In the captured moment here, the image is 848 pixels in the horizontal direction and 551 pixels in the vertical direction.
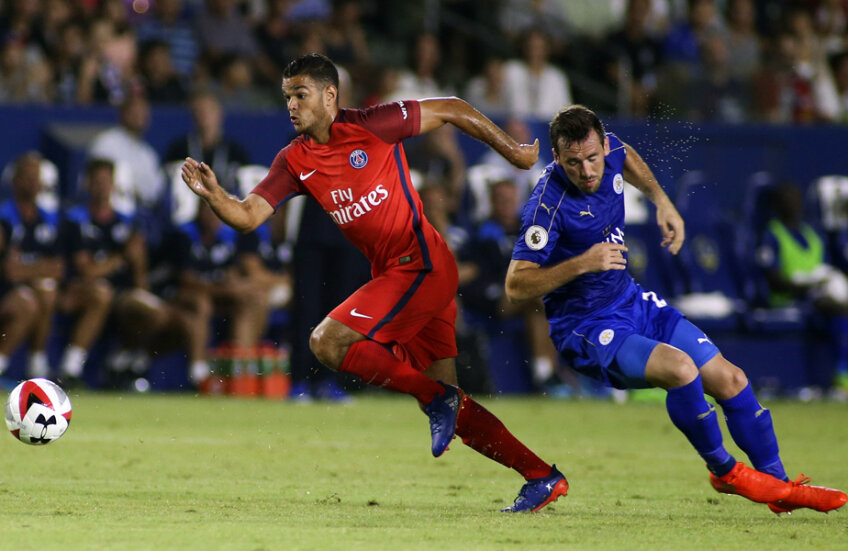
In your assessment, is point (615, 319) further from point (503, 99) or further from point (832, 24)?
point (832, 24)

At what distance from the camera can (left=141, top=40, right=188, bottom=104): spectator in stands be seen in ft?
48.6

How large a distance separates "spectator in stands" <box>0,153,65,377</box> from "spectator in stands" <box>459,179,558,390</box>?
14.2 ft

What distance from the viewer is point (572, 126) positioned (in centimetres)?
645

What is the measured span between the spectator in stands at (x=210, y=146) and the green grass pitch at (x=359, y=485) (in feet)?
8.95

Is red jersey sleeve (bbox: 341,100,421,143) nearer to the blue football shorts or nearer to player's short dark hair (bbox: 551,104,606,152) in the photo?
player's short dark hair (bbox: 551,104,606,152)

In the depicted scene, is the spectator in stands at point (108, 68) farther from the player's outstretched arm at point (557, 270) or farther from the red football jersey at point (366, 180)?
the player's outstretched arm at point (557, 270)

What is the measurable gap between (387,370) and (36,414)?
6.64 feet

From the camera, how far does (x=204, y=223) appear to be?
47.0 ft

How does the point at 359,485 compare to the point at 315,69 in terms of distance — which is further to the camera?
the point at 359,485

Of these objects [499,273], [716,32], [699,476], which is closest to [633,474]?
[699,476]

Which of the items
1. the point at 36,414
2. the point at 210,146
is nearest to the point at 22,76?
the point at 210,146

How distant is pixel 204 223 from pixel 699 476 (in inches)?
290

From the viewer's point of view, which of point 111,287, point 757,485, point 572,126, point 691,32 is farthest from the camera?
point 691,32

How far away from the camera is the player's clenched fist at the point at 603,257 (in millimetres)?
6223
